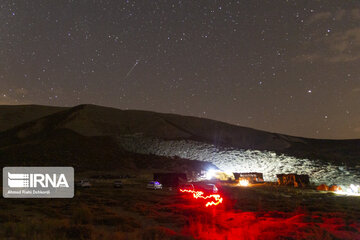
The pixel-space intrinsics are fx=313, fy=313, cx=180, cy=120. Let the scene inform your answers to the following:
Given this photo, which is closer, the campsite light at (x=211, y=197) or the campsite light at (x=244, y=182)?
the campsite light at (x=211, y=197)

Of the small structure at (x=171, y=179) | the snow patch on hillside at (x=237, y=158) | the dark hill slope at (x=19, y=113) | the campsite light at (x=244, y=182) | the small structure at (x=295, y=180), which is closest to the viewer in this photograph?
the small structure at (x=171, y=179)

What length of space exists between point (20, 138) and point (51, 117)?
81.5 feet

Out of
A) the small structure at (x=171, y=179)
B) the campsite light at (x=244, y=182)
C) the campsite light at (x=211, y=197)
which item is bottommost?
the campsite light at (x=244, y=182)

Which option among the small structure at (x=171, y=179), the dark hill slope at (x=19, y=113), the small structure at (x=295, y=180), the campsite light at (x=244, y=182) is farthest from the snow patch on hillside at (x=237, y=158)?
the dark hill slope at (x=19, y=113)

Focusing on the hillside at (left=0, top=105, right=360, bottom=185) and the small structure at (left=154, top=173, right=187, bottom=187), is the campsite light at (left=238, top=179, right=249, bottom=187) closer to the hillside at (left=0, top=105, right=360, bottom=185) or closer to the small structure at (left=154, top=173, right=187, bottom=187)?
the small structure at (left=154, top=173, right=187, bottom=187)

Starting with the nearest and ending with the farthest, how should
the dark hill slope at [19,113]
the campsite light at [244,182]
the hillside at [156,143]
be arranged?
the campsite light at [244,182], the hillside at [156,143], the dark hill slope at [19,113]

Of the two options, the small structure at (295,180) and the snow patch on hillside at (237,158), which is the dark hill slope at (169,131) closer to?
the snow patch on hillside at (237,158)

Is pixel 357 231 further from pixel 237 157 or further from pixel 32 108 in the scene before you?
pixel 32 108

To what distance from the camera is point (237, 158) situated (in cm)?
9288

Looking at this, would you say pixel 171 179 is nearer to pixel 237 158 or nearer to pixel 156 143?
pixel 237 158

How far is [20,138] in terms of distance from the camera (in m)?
95.8

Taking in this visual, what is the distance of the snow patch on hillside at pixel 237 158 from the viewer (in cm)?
7462

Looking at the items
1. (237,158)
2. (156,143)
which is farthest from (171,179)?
(156,143)

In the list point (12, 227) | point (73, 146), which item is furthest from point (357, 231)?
point (73, 146)
